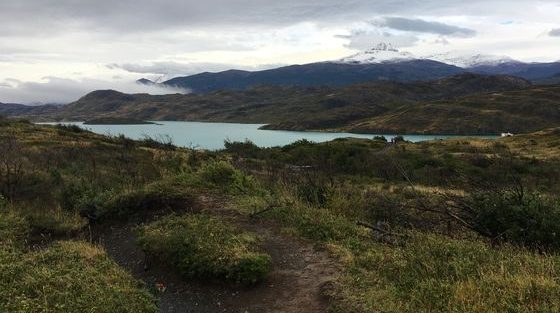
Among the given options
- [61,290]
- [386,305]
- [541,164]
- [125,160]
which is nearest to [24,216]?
[61,290]

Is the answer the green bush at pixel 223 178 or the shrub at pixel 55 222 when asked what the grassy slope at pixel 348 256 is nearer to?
the green bush at pixel 223 178

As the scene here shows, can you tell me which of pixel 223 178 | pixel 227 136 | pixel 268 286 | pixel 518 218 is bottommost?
pixel 227 136

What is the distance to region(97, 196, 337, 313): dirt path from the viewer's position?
8.02m

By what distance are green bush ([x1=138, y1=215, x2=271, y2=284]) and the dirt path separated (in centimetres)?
21

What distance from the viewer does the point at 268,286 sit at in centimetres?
866

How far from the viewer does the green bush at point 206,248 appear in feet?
29.2

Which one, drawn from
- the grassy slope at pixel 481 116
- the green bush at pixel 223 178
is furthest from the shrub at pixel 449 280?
the grassy slope at pixel 481 116

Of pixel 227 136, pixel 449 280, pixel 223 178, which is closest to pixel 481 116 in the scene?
pixel 227 136

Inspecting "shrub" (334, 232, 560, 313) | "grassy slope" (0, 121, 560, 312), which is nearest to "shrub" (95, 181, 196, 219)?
"grassy slope" (0, 121, 560, 312)

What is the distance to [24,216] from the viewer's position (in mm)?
13000

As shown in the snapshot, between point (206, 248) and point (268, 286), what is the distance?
1.59m

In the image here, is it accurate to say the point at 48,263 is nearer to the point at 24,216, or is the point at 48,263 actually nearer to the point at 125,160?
the point at 24,216

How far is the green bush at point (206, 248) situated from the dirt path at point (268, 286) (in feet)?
0.69

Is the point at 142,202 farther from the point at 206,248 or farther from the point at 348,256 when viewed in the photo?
the point at 348,256
